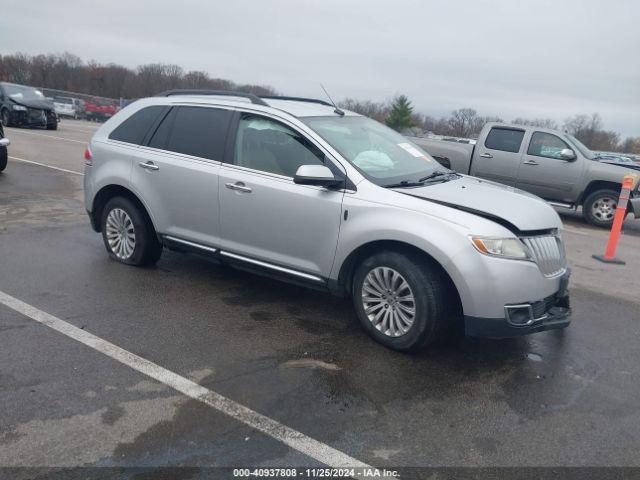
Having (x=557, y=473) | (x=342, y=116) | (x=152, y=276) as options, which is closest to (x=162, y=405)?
(x=557, y=473)

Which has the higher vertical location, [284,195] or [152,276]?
[284,195]

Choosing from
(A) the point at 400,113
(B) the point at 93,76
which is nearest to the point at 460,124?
(A) the point at 400,113

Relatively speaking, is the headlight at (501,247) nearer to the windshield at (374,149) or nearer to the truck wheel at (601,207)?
the windshield at (374,149)

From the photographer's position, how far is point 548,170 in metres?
11.9

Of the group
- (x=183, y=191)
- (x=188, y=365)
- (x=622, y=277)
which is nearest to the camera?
(x=188, y=365)

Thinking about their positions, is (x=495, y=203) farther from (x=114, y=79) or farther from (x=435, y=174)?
(x=114, y=79)

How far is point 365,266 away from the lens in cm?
438

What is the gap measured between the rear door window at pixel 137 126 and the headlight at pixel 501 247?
3574 mm

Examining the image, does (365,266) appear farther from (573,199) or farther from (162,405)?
(573,199)

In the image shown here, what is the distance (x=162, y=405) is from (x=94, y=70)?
82312 mm

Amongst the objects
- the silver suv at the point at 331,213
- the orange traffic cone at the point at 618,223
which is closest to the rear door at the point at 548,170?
the orange traffic cone at the point at 618,223

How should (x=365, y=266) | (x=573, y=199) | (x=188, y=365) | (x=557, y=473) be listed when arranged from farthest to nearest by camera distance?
(x=573, y=199) < (x=365, y=266) < (x=188, y=365) < (x=557, y=473)

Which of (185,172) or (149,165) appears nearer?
(185,172)

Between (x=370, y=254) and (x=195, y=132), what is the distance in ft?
7.26
